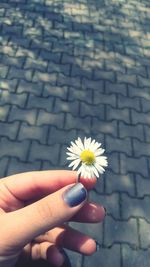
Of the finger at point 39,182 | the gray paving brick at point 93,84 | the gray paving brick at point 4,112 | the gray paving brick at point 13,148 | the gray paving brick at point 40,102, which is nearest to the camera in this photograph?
the finger at point 39,182

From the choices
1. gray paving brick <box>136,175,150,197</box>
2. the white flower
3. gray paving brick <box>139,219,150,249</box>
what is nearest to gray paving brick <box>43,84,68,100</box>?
gray paving brick <box>136,175,150,197</box>

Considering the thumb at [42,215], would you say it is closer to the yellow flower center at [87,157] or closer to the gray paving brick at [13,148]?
the yellow flower center at [87,157]

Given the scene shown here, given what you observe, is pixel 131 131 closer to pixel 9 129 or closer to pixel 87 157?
pixel 9 129

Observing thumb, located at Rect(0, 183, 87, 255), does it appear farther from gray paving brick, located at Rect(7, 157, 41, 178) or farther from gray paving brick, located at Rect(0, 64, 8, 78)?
gray paving brick, located at Rect(0, 64, 8, 78)

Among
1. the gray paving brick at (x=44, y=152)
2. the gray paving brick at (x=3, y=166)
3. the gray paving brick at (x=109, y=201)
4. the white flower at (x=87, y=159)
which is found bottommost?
the gray paving brick at (x=3, y=166)

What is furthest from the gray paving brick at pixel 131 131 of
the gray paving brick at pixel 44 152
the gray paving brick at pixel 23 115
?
the gray paving brick at pixel 23 115

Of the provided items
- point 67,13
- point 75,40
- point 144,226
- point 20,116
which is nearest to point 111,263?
point 144,226

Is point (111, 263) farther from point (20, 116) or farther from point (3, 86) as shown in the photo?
point (3, 86)

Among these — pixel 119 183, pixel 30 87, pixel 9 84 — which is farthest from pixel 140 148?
pixel 9 84
